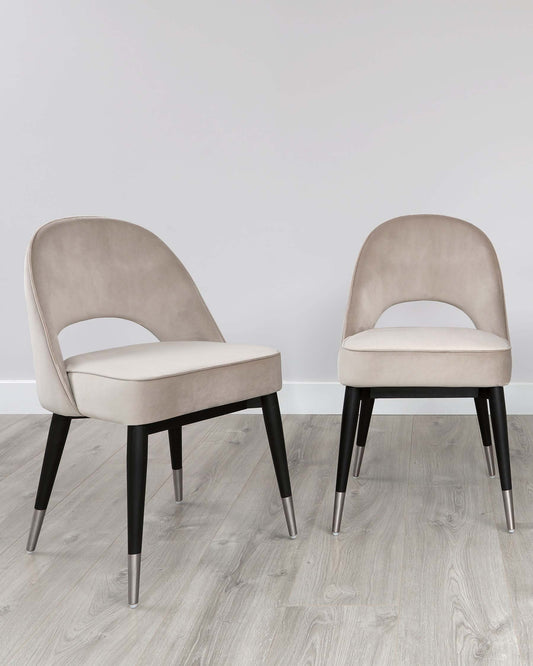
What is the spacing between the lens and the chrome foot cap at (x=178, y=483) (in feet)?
7.49

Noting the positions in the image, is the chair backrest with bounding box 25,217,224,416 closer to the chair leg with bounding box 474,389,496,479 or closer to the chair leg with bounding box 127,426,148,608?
the chair leg with bounding box 127,426,148,608

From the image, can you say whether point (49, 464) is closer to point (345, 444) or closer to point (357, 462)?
point (345, 444)

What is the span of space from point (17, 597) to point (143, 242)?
0.93 m

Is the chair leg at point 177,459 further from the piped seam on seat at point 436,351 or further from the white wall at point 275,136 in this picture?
the white wall at point 275,136

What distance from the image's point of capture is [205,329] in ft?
7.15

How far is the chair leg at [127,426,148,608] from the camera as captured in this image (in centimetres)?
167

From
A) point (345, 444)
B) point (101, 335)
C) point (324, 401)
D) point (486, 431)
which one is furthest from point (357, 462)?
point (101, 335)

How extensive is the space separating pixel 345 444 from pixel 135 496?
0.58 m

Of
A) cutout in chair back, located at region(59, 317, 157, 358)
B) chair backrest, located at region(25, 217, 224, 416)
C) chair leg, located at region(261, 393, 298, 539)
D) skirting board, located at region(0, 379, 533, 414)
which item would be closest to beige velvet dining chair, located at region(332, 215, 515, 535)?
chair leg, located at region(261, 393, 298, 539)

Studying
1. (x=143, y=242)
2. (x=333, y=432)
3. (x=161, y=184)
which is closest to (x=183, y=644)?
(x=143, y=242)

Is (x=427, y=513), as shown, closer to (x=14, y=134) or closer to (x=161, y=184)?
(x=161, y=184)

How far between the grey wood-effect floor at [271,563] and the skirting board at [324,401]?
39 cm

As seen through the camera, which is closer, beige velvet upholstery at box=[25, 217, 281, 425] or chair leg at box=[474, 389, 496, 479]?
beige velvet upholstery at box=[25, 217, 281, 425]

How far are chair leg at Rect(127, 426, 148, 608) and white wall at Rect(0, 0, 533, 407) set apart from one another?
5.44 ft
